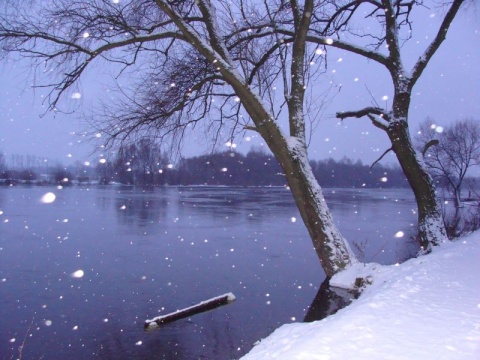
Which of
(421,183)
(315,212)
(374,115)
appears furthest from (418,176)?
(315,212)

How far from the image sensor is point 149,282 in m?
12.4

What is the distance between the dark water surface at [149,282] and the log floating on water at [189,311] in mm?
170

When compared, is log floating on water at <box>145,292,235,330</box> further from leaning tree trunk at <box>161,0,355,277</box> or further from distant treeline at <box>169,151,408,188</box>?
distant treeline at <box>169,151,408,188</box>

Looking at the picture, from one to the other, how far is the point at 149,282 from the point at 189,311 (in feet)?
11.1

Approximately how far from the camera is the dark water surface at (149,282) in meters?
8.26

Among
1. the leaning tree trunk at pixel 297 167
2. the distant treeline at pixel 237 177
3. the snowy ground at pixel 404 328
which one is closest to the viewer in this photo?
the snowy ground at pixel 404 328

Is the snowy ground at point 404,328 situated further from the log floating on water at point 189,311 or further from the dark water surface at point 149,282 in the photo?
the log floating on water at point 189,311

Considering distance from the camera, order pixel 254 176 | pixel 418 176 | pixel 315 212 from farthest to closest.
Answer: pixel 254 176 → pixel 418 176 → pixel 315 212

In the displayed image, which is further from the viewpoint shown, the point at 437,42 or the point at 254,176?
the point at 254,176

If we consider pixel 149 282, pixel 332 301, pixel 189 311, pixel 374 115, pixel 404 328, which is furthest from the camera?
pixel 149 282

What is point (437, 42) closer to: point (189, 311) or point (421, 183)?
point (421, 183)

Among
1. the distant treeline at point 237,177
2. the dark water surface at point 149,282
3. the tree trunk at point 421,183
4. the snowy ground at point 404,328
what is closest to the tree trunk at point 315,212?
the snowy ground at point 404,328

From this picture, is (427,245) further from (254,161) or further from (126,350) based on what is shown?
(254,161)

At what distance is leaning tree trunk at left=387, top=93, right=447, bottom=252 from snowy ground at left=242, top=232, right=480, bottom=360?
11.4 ft
